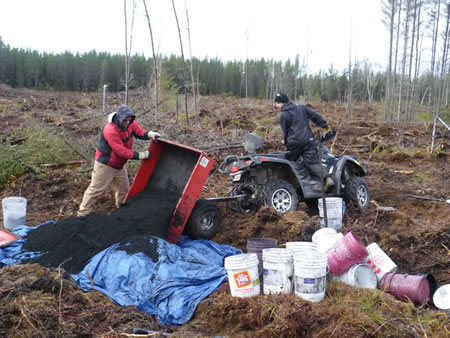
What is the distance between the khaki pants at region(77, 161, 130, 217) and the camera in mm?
6840

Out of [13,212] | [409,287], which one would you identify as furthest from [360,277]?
[13,212]

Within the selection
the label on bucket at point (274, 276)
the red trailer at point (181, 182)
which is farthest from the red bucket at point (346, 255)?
the red trailer at point (181, 182)

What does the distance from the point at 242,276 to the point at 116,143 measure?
3390 mm

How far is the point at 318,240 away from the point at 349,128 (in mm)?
13669

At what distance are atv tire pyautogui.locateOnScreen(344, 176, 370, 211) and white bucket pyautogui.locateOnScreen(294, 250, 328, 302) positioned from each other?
12.5 ft

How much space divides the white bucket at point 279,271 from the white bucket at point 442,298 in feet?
4.83

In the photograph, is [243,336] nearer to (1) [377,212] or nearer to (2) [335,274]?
(2) [335,274]

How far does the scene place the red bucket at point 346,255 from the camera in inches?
173

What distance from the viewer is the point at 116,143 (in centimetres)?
661

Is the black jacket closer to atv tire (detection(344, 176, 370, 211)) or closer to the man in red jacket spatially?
atv tire (detection(344, 176, 370, 211))

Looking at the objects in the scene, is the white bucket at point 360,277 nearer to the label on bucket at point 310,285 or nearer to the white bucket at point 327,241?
the white bucket at point 327,241

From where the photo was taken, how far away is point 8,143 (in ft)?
34.4

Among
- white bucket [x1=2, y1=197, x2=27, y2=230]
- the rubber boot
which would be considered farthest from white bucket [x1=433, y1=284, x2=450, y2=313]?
white bucket [x1=2, y1=197, x2=27, y2=230]

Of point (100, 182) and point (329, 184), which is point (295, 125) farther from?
point (100, 182)
